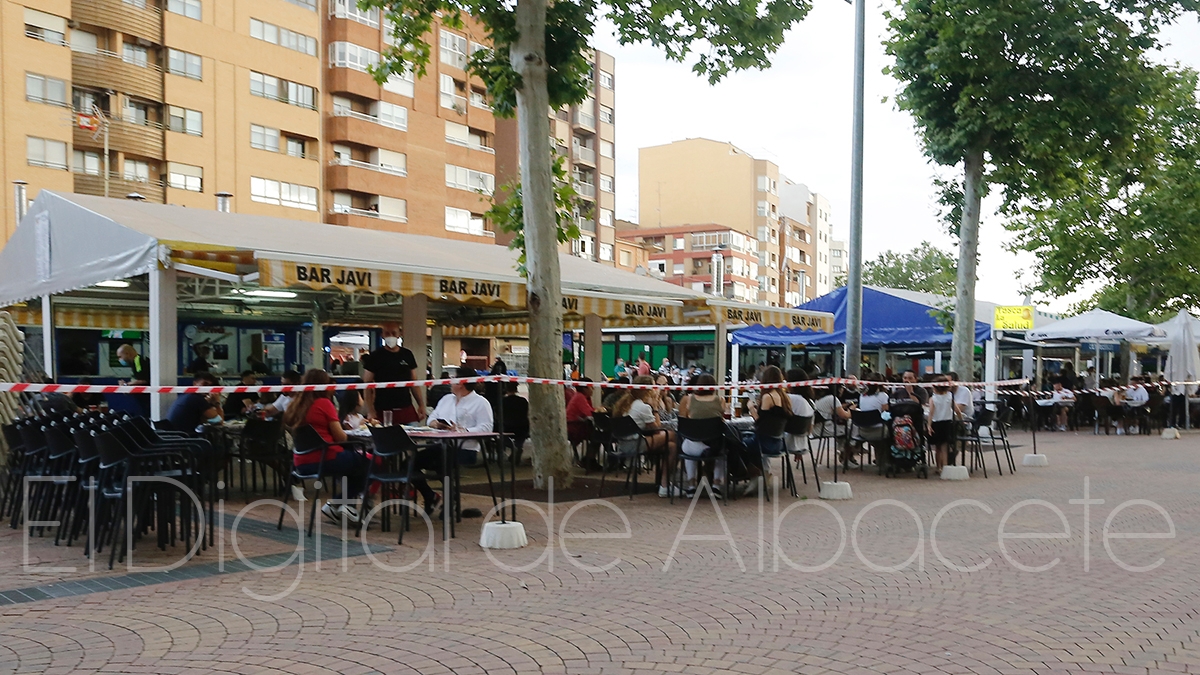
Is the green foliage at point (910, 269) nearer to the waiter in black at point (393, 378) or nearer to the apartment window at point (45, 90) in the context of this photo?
the apartment window at point (45, 90)

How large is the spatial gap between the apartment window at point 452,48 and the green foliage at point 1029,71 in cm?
3294

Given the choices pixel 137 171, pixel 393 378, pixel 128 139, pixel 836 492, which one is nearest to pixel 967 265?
pixel 836 492

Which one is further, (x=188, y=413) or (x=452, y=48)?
(x=452, y=48)

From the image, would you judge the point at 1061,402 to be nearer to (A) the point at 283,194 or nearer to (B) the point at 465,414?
(B) the point at 465,414

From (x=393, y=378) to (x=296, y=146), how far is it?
33795mm

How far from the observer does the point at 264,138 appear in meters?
41.0

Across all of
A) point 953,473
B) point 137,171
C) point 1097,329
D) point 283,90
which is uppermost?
point 283,90

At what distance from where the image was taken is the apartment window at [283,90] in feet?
134

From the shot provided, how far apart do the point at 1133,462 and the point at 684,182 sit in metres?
79.9

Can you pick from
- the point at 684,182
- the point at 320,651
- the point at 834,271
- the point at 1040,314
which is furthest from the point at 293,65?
the point at 834,271

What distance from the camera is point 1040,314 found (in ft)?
112

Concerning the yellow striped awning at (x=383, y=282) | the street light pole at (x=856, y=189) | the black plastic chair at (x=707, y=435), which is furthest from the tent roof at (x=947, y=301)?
the black plastic chair at (x=707, y=435)

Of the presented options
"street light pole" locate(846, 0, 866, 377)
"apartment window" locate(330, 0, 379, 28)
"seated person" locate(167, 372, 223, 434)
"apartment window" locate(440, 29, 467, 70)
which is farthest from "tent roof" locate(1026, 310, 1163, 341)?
"apartment window" locate(440, 29, 467, 70)

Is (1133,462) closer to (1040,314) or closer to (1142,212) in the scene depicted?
(1142,212)
